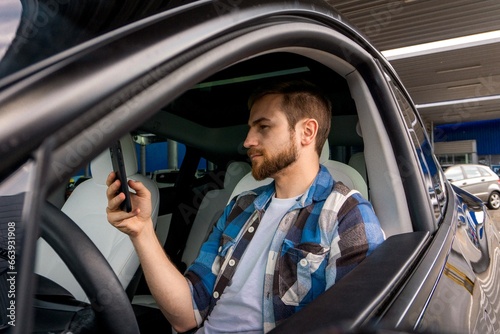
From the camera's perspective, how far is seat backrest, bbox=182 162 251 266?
238cm

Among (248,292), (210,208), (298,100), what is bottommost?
(248,292)

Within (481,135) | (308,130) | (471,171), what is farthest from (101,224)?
(481,135)

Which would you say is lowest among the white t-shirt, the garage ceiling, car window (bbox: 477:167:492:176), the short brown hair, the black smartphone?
the white t-shirt

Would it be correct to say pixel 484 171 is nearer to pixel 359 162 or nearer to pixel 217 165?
pixel 217 165

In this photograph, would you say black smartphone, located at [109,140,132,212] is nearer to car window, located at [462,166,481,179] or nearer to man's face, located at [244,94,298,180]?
man's face, located at [244,94,298,180]

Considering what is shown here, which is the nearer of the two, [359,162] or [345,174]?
[345,174]

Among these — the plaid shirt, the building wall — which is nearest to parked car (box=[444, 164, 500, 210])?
the plaid shirt

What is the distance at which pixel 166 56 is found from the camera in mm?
510

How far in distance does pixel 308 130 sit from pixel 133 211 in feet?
2.32

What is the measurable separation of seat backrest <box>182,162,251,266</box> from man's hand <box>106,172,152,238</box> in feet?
3.73

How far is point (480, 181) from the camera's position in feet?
37.1

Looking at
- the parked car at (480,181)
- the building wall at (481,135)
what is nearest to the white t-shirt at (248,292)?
the parked car at (480,181)

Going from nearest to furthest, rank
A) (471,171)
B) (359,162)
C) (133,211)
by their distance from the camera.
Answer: (133,211) → (359,162) → (471,171)

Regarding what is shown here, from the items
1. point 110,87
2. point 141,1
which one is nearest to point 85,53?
point 110,87
